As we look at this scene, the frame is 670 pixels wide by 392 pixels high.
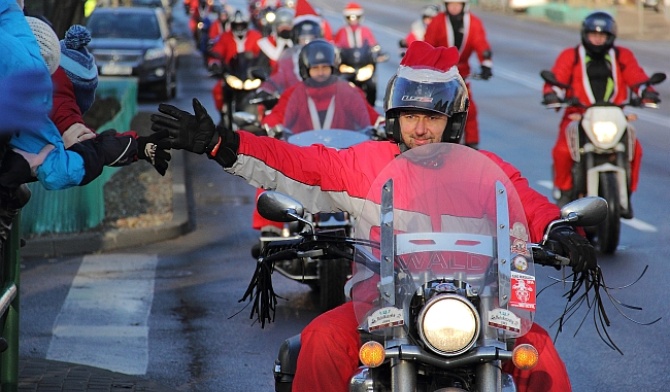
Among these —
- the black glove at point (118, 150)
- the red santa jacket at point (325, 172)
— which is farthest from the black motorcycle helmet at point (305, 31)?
the red santa jacket at point (325, 172)

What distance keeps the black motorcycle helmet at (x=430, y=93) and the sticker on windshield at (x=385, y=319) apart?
1146mm

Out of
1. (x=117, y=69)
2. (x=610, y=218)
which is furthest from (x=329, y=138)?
(x=117, y=69)

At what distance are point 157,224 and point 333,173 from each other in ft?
25.9

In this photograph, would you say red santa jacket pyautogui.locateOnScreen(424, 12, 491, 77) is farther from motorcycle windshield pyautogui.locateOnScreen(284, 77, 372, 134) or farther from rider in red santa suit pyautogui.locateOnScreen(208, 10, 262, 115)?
motorcycle windshield pyautogui.locateOnScreen(284, 77, 372, 134)

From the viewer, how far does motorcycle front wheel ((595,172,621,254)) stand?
11.4 metres

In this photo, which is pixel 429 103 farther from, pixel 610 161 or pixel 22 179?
pixel 610 161

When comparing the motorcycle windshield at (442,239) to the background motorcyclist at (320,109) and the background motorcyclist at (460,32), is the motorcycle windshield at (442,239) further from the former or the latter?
the background motorcyclist at (460,32)

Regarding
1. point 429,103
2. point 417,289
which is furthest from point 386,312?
point 429,103

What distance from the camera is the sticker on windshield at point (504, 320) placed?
4418 millimetres

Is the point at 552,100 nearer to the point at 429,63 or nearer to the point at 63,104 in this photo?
the point at 63,104

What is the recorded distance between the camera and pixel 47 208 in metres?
12.7

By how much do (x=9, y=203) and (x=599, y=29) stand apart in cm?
750

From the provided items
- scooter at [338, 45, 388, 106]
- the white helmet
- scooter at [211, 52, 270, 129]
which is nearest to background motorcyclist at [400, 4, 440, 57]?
scooter at [338, 45, 388, 106]

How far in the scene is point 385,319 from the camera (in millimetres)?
4434
